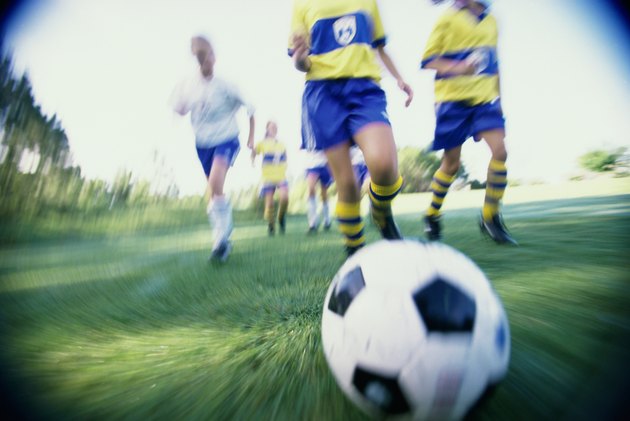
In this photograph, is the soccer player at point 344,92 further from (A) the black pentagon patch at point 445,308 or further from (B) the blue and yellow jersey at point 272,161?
(B) the blue and yellow jersey at point 272,161

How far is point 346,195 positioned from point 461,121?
47.9 inches

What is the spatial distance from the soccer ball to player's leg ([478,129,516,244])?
192 cm

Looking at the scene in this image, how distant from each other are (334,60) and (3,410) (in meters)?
1.99

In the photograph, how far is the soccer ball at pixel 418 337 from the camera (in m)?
0.66

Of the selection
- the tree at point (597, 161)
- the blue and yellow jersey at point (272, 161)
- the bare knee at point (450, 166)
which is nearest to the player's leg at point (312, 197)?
the blue and yellow jersey at point (272, 161)

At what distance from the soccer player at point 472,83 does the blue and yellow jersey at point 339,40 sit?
2.61 feet

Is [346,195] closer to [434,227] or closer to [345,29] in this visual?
[345,29]

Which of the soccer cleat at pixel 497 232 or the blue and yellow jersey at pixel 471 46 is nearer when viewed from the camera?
the blue and yellow jersey at pixel 471 46

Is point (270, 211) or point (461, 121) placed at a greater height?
point (461, 121)

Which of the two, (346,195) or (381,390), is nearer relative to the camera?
(381,390)

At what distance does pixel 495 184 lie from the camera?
2455 mm

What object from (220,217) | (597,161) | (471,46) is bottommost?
(220,217)

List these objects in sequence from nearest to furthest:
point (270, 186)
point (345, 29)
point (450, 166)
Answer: point (345, 29) → point (450, 166) → point (270, 186)

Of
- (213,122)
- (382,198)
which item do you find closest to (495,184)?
(382,198)
